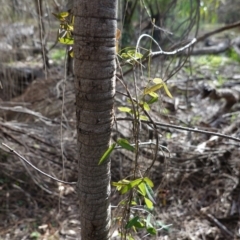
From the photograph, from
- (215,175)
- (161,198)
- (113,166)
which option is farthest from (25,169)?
(215,175)

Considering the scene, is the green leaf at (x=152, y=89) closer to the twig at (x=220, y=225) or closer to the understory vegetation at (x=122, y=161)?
→ the understory vegetation at (x=122, y=161)

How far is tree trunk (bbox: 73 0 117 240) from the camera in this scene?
2.43 ft

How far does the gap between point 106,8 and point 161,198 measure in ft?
4.68

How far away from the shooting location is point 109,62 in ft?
2.58

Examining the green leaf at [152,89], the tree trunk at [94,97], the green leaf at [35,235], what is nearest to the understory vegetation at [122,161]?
the green leaf at [35,235]

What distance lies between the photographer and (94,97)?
2.59 ft

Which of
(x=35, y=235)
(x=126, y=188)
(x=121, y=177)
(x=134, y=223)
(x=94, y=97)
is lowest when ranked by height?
(x=35, y=235)

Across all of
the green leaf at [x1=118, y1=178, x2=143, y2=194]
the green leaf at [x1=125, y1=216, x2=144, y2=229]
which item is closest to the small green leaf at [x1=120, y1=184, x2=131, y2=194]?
the green leaf at [x1=118, y1=178, x2=143, y2=194]

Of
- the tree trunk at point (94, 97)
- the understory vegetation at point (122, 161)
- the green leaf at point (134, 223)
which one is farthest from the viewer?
the understory vegetation at point (122, 161)

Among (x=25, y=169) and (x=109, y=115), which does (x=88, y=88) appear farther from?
(x=25, y=169)

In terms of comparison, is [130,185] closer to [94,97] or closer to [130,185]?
[130,185]

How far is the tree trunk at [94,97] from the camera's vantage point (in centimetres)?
74

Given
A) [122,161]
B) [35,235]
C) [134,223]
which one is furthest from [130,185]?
[122,161]

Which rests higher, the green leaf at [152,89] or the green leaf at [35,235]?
the green leaf at [152,89]
